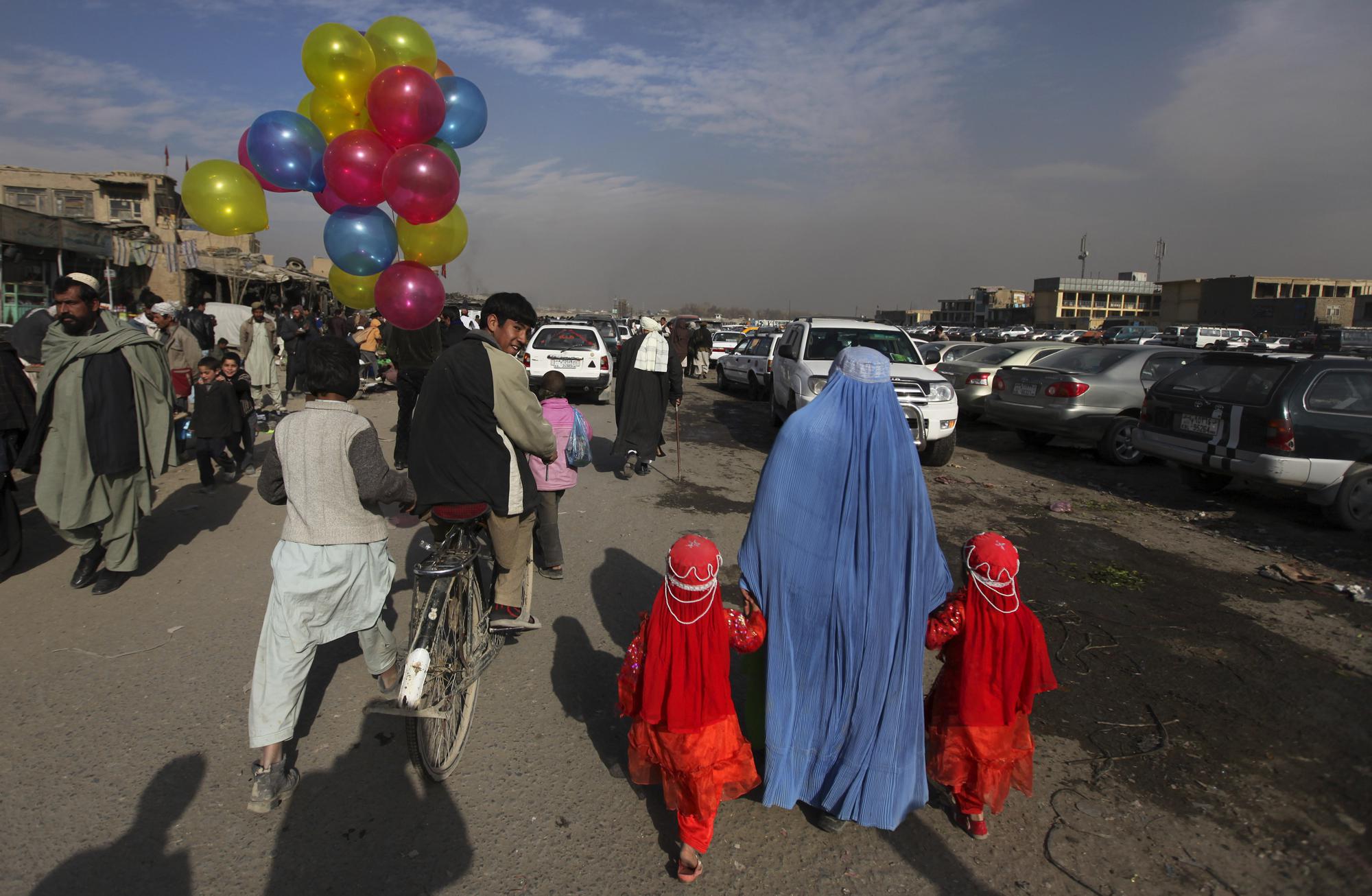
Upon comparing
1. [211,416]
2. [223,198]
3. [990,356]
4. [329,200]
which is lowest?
[211,416]

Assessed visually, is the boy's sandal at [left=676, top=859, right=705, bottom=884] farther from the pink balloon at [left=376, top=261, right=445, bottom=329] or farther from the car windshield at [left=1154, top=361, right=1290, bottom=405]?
the car windshield at [left=1154, top=361, right=1290, bottom=405]

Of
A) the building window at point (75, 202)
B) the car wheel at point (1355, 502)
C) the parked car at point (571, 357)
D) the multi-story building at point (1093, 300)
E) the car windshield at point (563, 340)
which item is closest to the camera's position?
the car wheel at point (1355, 502)

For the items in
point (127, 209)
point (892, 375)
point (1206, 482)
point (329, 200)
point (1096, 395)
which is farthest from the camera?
point (127, 209)

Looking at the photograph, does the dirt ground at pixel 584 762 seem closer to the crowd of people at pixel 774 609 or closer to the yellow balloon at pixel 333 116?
the crowd of people at pixel 774 609

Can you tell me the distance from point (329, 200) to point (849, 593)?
609 cm

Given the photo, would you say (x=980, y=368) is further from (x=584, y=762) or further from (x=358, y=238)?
(x=584, y=762)

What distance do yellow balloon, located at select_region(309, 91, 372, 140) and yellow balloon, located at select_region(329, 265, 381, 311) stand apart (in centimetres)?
115

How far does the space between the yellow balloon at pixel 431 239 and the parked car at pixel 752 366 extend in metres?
11.2

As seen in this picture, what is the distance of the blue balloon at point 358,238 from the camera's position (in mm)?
5984

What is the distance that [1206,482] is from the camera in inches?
345

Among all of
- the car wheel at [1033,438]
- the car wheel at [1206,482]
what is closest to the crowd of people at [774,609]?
the car wheel at [1206,482]

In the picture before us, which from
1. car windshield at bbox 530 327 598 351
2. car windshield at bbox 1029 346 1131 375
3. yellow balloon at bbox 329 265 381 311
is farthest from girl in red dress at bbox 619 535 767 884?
car windshield at bbox 530 327 598 351

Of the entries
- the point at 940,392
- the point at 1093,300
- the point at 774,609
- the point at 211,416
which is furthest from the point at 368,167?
the point at 1093,300

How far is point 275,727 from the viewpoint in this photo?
9.31 feet
